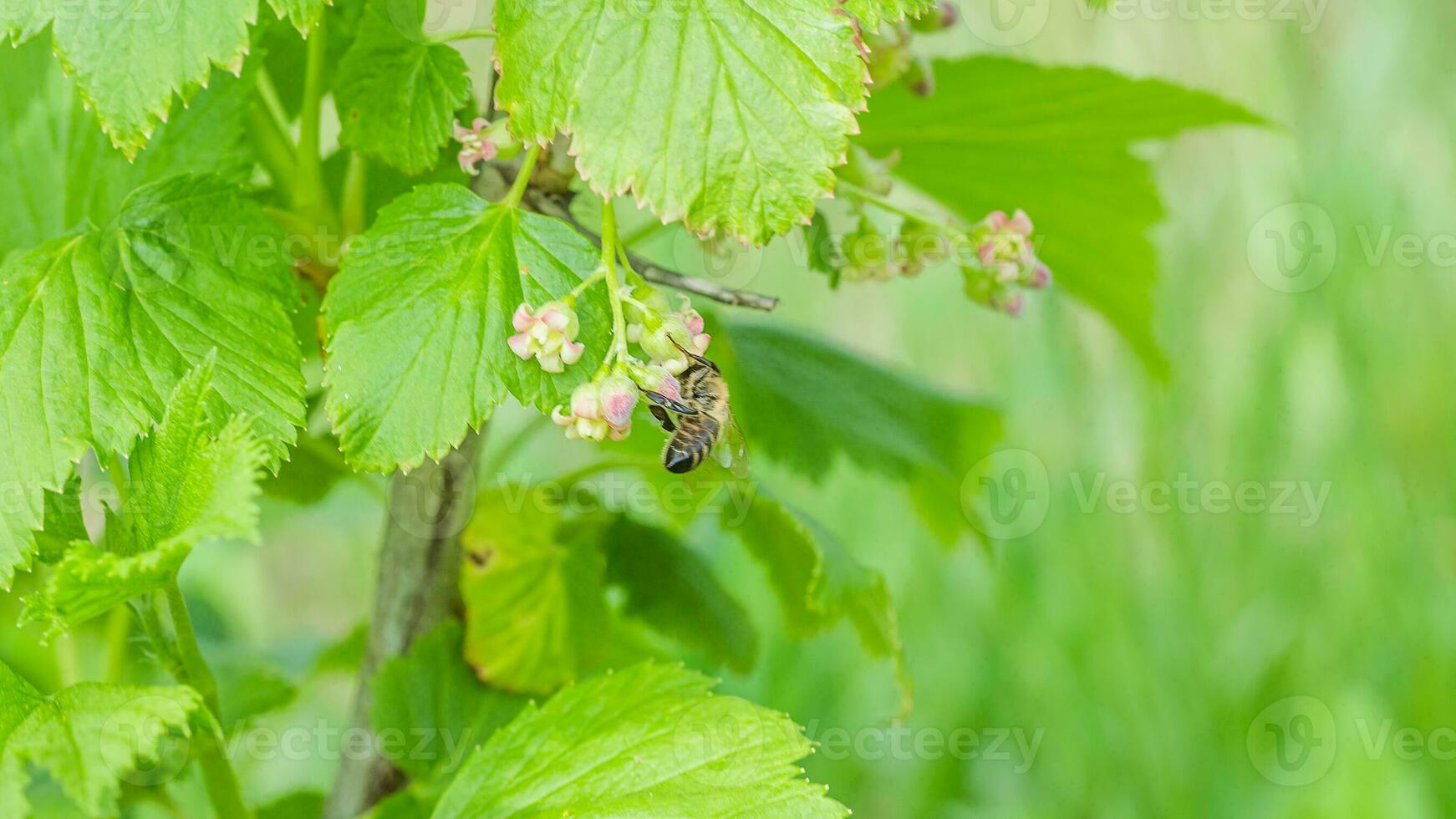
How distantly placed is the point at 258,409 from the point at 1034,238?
1.43 ft

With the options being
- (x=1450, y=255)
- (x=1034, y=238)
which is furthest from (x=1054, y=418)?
(x=1034, y=238)

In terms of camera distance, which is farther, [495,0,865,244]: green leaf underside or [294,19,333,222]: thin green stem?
[294,19,333,222]: thin green stem

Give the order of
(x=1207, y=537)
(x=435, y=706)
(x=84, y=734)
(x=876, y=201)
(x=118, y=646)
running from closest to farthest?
(x=84, y=734), (x=876, y=201), (x=435, y=706), (x=118, y=646), (x=1207, y=537)

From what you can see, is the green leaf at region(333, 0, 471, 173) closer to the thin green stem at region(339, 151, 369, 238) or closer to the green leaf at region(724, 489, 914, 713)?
the thin green stem at region(339, 151, 369, 238)

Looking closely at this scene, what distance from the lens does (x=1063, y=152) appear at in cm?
65

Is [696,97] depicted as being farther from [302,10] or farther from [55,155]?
[55,155]

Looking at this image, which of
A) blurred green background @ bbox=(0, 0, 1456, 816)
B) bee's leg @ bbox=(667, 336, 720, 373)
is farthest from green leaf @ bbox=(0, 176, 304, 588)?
blurred green background @ bbox=(0, 0, 1456, 816)

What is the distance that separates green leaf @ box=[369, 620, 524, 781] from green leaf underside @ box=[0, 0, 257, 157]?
29 cm

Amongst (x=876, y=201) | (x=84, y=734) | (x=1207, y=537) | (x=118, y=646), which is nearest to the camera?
(x=84, y=734)

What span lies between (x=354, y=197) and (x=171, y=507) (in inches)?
6.9

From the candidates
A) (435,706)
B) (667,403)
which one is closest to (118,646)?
(435,706)

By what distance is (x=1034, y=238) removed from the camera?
664 millimetres

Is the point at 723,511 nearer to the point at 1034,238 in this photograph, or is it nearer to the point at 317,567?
the point at 1034,238

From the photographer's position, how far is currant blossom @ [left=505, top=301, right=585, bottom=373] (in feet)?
1.18
